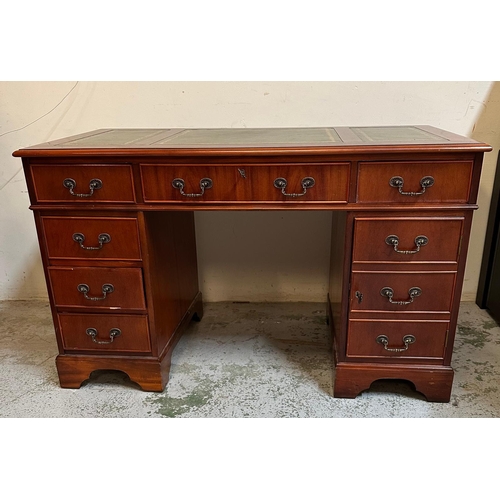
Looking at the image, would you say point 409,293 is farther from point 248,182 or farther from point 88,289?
point 88,289

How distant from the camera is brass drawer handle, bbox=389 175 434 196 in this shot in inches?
51.9

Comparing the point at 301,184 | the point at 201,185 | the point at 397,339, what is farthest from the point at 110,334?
the point at 397,339

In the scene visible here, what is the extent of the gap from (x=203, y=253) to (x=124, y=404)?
92 centimetres

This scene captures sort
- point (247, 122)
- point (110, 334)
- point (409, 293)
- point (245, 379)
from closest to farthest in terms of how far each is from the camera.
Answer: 1. point (409, 293)
2. point (110, 334)
3. point (245, 379)
4. point (247, 122)

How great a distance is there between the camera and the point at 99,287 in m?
1.54

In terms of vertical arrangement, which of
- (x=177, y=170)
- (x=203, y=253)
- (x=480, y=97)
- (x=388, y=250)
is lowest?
(x=203, y=253)

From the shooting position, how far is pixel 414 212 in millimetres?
1364

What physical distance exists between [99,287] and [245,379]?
665mm

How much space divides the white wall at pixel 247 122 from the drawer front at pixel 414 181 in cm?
77

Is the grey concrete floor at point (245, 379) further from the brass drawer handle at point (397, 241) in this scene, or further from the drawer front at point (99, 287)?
the brass drawer handle at point (397, 241)

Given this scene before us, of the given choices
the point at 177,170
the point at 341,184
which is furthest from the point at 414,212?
the point at 177,170

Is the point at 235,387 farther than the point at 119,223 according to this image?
Yes

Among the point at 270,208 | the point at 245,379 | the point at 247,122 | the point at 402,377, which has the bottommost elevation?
the point at 245,379

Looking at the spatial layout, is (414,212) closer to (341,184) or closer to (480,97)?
(341,184)
